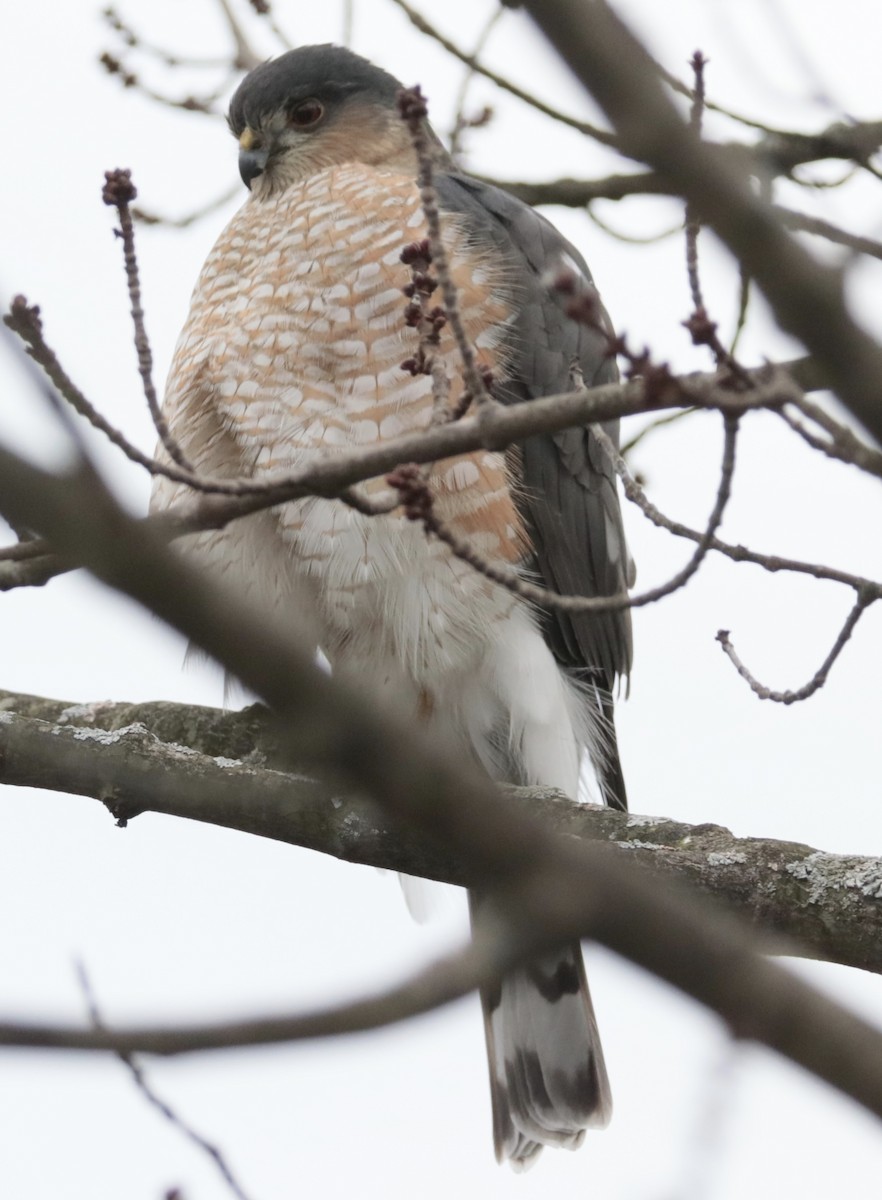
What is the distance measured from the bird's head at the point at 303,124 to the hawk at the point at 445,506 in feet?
1.03

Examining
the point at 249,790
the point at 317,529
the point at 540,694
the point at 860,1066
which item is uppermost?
the point at 317,529

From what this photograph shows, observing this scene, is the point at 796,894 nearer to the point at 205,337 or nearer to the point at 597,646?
the point at 597,646

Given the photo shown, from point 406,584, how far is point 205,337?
3.27 ft

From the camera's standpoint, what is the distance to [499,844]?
1.08m

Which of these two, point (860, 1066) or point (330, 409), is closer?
point (860, 1066)

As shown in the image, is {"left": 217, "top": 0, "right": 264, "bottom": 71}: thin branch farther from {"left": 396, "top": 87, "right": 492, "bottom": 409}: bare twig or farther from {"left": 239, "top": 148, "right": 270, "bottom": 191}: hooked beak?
{"left": 396, "top": 87, "right": 492, "bottom": 409}: bare twig

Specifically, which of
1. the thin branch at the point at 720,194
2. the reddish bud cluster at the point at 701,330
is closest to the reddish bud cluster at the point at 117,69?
the reddish bud cluster at the point at 701,330

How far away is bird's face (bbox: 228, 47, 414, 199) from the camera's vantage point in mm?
5316

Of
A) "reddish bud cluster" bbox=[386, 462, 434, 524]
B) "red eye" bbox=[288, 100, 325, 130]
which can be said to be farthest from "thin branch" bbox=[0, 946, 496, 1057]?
"red eye" bbox=[288, 100, 325, 130]

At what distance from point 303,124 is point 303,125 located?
0.5 inches

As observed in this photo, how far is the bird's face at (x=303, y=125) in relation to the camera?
5.32 meters

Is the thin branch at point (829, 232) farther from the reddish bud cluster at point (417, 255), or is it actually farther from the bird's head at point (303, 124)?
the bird's head at point (303, 124)

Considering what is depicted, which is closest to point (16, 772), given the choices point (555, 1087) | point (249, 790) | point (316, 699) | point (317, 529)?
point (249, 790)

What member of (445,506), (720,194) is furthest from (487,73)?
(720,194)
